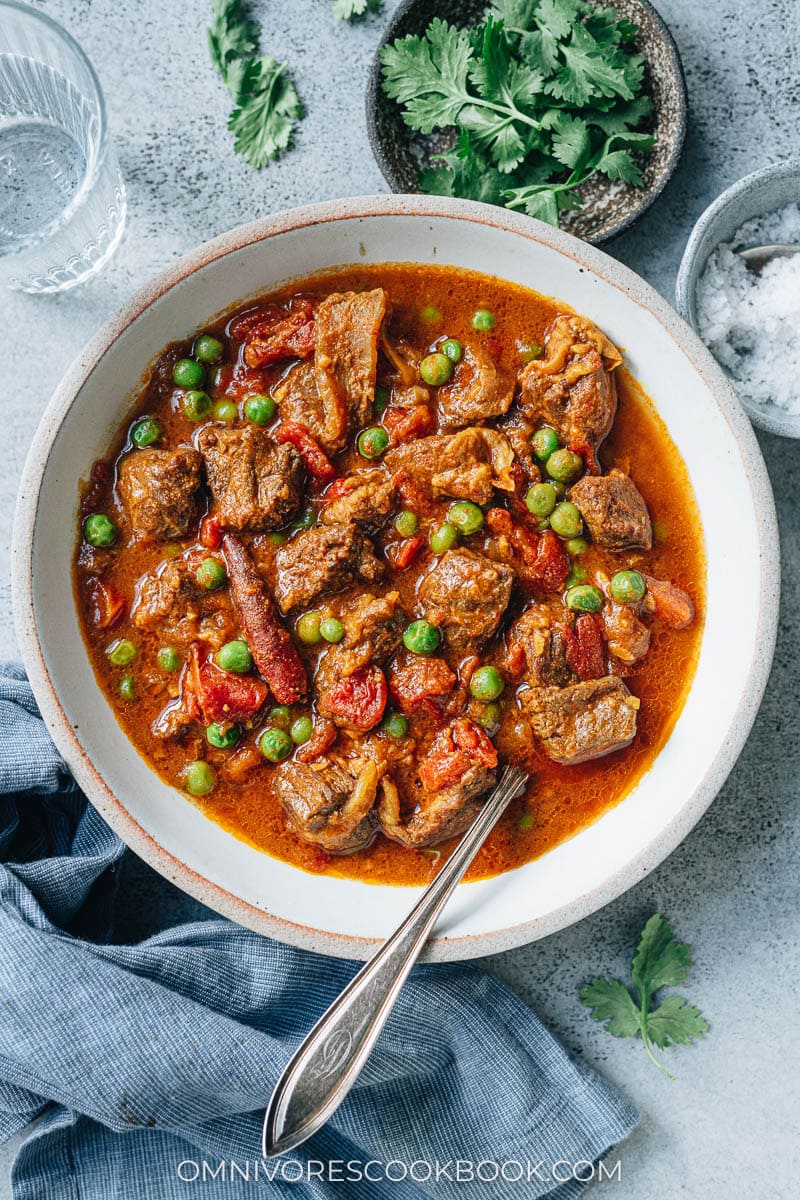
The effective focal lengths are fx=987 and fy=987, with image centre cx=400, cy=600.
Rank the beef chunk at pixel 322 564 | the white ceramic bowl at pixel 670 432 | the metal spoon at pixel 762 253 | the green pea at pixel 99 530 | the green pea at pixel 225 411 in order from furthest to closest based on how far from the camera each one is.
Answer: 1. the metal spoon at pixel 762 253
2. the green pea at pixel 225 411
3. the green pea at pixel 99 530
4. the beef chunk at pixel 322 564
5. the white ceramic bowl at pixel 670 432

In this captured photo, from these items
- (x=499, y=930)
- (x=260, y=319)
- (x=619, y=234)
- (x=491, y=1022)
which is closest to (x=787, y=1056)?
(x=491, y=1022)

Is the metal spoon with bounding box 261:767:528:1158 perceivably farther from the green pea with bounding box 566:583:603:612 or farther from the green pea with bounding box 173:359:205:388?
the green pea with bounding box 173:359:205:388

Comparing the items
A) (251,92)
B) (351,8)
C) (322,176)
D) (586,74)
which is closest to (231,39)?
(251,92)

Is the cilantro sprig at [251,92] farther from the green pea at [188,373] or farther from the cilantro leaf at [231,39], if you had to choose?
the green pea at [188,373]

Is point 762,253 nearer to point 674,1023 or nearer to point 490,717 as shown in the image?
point 490,717

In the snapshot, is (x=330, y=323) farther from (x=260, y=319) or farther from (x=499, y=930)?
(x=499, y=930)

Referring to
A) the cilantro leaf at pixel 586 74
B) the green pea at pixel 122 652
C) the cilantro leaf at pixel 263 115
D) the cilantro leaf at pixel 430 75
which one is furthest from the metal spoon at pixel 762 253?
the green pea at pixel 122 652

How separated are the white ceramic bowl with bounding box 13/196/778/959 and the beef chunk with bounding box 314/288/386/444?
0.78ft

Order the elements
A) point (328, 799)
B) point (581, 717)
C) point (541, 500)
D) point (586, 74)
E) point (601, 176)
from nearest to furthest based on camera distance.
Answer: point (328, 799) < point (581, 717) < point (541, 500) < point (586, 74) < point (601, 176)

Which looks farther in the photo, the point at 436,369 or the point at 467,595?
the point at 436,369

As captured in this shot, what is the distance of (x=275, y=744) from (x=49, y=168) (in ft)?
9.76

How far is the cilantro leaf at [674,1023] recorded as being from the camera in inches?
196

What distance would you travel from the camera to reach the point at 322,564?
4.24m

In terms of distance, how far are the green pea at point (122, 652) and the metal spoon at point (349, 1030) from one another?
1.65 m
